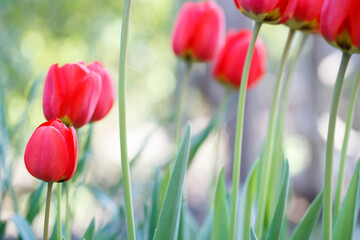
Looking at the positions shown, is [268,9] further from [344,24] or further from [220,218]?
[220,218]

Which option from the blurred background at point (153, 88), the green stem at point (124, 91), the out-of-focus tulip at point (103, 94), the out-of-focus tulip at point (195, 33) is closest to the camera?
the green stem at point (124, 91)

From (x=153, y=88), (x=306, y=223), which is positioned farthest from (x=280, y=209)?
(x=153, y=88)

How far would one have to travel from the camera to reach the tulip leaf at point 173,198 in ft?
1.32

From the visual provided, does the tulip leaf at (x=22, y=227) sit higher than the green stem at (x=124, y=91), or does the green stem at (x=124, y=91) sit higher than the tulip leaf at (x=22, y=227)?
the green stem at (x=124, y=91)

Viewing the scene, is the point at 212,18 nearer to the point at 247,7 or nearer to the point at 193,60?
the point at 193,60

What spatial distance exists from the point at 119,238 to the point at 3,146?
0.19m

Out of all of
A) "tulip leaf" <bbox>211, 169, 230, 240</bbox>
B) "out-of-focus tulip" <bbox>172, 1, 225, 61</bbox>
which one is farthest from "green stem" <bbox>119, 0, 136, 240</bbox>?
"out-of-focus tulip" <bbox>172, 1, 225, 61</bbox>

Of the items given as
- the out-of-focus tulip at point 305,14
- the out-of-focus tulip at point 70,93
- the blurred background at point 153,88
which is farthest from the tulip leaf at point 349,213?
the blurred background at point 153,88

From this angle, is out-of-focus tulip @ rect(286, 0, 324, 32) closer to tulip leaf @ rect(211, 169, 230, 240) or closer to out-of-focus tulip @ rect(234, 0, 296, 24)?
out-of-focus tulip @ rect(234, 0, 296, 24)

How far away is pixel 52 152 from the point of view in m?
0.41

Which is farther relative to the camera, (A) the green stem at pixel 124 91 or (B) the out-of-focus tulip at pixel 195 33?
(B) the out-of-focus tulip at pixel 195 33

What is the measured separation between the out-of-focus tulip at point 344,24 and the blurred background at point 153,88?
1.02 meters

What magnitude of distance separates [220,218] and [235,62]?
25cm

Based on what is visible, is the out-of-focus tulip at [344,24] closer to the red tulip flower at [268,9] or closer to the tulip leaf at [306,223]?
the red tulip flower at [268,9]
